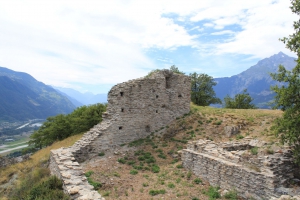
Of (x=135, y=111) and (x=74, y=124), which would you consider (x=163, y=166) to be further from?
(x=74, y=124)

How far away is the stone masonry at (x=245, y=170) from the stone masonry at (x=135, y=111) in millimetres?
6453

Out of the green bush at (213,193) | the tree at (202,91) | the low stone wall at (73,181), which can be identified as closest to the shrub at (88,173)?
the low stone wall at (73,181)

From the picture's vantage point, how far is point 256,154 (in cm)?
1072

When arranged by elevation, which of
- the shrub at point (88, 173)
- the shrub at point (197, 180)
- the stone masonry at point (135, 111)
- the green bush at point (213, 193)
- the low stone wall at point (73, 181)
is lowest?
the green bush at point (213, 193)

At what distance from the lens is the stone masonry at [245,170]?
28.9 ft

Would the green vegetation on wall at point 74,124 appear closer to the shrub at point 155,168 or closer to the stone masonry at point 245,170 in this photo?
the shrub at point 155,168

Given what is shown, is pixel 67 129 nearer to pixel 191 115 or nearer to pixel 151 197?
pixel 191 115

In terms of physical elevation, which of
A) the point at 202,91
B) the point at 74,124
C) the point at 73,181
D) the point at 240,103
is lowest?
the point at 73,181

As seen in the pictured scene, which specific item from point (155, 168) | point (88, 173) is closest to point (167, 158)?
point (155, 168)

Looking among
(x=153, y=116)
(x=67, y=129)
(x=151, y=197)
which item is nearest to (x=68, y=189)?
(x=151, y=197)

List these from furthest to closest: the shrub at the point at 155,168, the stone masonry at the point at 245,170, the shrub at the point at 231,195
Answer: the shrub at the point at 155,168 → the shrub at the point at 231,195 → the stone masonry at the point at 245,170

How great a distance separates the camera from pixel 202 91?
4962cm

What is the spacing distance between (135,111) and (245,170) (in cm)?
1036

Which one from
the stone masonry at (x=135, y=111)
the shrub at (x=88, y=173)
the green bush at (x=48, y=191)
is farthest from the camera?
the stone masonry at (x=135, y=111)
